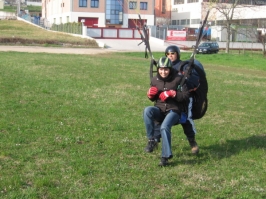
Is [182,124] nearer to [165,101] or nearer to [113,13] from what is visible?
[165,101]

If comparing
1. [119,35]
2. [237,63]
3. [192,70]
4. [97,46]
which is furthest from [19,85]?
[119,35]

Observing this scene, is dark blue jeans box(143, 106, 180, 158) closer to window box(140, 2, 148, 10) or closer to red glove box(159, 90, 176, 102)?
red glove box(159, 90, 176, 102)

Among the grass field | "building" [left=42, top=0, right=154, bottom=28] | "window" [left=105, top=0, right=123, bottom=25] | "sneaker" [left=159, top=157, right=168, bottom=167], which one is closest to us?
the grass field

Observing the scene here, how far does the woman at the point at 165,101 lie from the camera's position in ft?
21.0

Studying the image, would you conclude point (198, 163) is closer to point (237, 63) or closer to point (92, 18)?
point (237, 63)

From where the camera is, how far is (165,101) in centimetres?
663

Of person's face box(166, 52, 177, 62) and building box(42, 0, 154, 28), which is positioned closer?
person's face box(166, 52, 177, 62)

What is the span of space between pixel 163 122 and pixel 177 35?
55.7 m

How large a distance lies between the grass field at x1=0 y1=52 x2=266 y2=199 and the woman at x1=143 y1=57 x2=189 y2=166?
1.66 feet

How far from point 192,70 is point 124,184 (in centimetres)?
242

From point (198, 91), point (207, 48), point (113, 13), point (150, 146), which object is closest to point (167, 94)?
point (198, 91)

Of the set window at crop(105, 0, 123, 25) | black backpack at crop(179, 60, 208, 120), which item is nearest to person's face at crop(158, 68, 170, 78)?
black backpack at crop(179, 60, 208, 120)

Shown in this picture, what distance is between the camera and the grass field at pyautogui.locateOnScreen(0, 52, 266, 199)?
5.38 m

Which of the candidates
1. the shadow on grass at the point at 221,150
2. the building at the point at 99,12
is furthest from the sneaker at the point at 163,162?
the building at the point at 99,12
